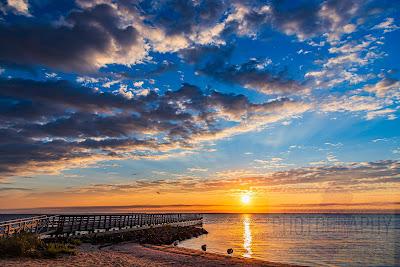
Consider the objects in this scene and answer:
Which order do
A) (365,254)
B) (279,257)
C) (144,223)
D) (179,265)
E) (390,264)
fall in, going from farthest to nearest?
(144,223) → (365,254) → (279,257) → (390,264) → (179,265)

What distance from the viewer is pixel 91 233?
3734cm

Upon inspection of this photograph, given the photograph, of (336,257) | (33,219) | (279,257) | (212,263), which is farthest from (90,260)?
(336,257)

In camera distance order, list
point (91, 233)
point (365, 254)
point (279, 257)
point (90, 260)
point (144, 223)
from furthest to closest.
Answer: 1. point (144, 223)
2. point (91, 233)
3. point (365, 254)
4. point (279, 257)
5. point (90, 260)

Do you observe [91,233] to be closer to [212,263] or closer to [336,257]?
[212,263]

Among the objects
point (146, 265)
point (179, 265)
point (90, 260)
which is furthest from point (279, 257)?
point (90, 260)

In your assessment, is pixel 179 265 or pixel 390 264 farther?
pixel 390 264

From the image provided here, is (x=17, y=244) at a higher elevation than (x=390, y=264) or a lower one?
higher

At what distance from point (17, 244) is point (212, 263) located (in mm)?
11455

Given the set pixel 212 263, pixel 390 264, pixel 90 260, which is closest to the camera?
pixel 90 260

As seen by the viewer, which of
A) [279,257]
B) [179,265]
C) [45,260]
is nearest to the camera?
[45,260]

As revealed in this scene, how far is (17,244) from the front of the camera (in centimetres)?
1856

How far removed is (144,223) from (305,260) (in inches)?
1474

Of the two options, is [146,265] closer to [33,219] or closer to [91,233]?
[33,219]

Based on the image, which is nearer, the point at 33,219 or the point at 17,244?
the point at 17,244
